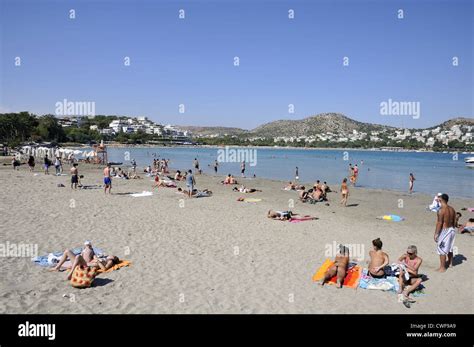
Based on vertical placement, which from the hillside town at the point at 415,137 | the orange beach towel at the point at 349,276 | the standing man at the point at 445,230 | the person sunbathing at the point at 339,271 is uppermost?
the hillside town at the point at 415,137

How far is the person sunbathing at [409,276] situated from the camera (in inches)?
258

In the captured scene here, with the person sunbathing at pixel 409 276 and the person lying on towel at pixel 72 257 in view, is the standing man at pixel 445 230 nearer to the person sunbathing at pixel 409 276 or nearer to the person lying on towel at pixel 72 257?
the person sunbathing at pixel 409 276

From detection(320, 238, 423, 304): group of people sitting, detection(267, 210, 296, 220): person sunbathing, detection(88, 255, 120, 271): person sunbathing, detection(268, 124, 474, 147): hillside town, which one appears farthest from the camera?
detection(268, 124, 474, 147): hillside town

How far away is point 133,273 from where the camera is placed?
7.22 metres

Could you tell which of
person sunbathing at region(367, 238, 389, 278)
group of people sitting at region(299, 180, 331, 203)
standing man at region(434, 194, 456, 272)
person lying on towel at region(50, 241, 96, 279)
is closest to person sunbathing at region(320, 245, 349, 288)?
person sunbathing at region(367, 238, 389, 278)

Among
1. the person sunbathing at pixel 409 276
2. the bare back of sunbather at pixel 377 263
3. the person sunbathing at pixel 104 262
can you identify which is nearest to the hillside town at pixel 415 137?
the person sunbathing at pixel 409 276

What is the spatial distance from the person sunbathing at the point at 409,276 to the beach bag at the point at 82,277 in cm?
547

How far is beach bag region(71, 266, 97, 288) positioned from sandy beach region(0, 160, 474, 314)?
0.36ft

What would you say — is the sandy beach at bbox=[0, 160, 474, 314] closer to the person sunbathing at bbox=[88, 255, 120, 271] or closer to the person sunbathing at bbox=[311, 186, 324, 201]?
the person sunbathing at bbox=[88, 255, 120, 271]

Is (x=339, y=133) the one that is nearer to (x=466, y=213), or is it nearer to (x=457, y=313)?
(x=466, y=213)

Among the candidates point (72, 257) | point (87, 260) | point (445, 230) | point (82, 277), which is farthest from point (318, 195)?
point (82, 277)

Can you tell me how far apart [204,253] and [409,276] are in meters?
4.38

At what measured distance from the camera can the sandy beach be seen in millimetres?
6035
